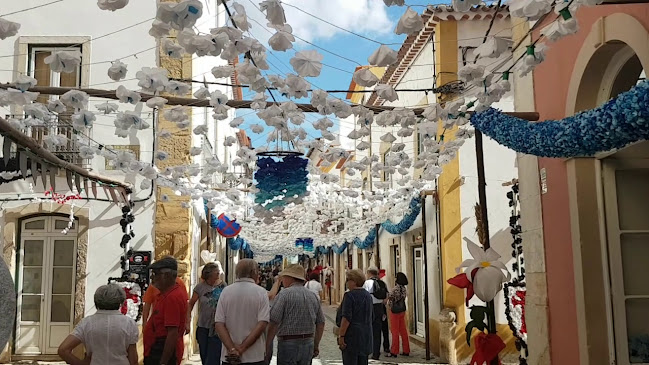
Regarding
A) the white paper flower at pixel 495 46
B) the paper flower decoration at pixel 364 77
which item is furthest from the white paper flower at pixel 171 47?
the white paper flower at pixel 495 46

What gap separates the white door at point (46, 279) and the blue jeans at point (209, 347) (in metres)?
4.94

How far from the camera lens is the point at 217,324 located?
20.0ft

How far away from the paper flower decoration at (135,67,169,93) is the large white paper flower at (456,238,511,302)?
318 centimetres

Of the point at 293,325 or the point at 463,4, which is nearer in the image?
the point at 463,4

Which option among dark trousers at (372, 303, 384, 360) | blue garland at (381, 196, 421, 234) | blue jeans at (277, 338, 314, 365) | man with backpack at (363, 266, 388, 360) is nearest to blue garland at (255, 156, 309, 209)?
blue jeans at (277, 338, 314, 365)

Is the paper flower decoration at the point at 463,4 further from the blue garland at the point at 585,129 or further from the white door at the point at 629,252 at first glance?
the white door at the point at 629,252

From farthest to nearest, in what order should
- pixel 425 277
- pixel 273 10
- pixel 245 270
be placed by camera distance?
pixel 425 277, pixel 245 270, pixel 273 10

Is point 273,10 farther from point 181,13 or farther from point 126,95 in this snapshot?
point 126,95

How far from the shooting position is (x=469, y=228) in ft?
41.1

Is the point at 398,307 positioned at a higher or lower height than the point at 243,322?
lower

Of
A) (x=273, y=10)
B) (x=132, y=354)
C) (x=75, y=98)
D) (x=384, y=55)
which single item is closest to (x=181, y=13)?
(x=273, y=10)

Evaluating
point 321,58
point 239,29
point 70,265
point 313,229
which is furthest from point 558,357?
point 313,229

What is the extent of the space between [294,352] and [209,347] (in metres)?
1.35

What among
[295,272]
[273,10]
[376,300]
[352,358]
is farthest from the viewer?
[376,300]
